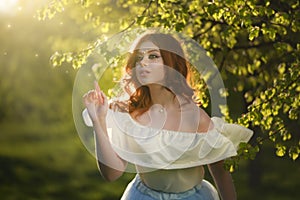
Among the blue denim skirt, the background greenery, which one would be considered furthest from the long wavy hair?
the background greenery

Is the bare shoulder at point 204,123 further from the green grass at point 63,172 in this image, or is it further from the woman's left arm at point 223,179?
the green grass at point 63,172

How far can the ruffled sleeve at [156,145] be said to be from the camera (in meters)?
4.88

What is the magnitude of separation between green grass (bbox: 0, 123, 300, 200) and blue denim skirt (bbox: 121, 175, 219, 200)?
10.7 meters

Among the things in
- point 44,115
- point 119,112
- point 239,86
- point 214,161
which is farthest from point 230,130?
point 44,115

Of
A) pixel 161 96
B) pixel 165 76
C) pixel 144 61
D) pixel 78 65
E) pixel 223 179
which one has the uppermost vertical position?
pixel 144 61

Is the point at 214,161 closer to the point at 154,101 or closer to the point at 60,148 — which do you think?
the point at 154,101

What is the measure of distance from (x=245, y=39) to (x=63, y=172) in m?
8.82

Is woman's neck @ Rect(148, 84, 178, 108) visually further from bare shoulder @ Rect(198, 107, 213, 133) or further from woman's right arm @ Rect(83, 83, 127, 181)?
woman's right arm @ Rect(83, 83, 127, 181)

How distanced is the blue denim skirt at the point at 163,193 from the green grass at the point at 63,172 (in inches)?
422

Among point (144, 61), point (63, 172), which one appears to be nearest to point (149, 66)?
point (144, 61)

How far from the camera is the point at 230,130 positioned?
17.1ft

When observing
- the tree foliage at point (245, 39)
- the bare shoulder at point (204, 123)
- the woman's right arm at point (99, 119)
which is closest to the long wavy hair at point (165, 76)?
the bare shoulder at point (204, 123)

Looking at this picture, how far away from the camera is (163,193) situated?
5.04 metres

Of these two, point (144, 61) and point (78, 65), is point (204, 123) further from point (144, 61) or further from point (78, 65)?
point (78, 65)
